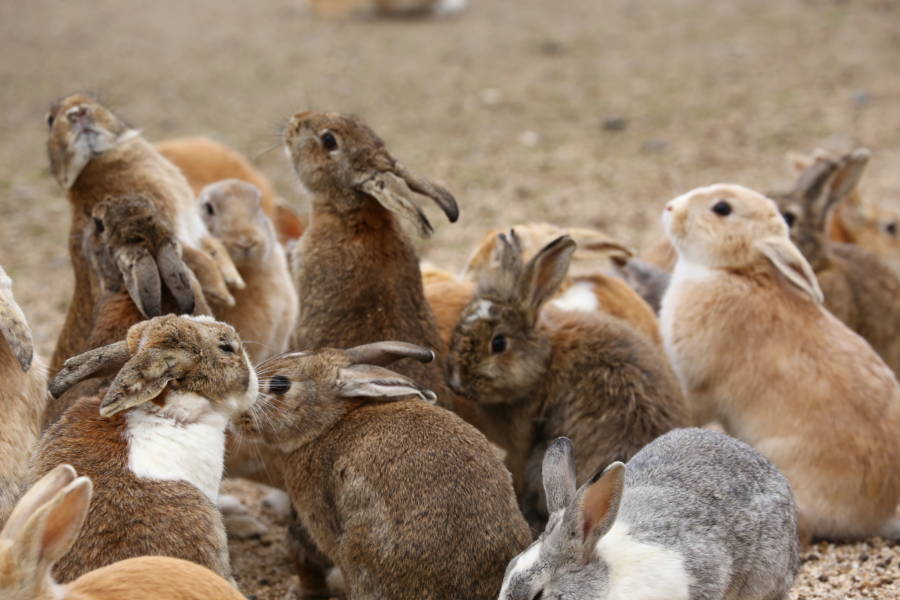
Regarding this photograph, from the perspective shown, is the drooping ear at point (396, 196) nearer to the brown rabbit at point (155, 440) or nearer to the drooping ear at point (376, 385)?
the drooping ear at point (376, 385)

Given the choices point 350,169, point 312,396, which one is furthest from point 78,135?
point 312,396

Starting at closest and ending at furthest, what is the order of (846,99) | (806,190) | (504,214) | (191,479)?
(191,479), (806,190), (504,214), (846,99)

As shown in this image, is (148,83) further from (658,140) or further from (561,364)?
(561,364)

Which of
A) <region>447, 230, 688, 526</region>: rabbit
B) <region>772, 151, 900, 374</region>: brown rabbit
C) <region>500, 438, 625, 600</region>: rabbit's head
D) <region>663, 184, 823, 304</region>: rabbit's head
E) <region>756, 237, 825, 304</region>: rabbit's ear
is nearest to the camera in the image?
<region>500, 438, 625, 600</region>: rabbit's head

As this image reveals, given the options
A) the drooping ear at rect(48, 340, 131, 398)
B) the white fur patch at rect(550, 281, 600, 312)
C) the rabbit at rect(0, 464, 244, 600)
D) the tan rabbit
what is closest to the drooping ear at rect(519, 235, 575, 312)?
the white fur patch at rect(550, 281, 600, 312)

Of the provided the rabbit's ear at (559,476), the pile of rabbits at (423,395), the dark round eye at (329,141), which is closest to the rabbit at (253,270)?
the pile of rabbits at (423,395)

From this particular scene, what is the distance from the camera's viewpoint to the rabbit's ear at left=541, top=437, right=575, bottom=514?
13.0 feet

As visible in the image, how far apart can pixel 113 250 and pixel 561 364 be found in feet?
6.84

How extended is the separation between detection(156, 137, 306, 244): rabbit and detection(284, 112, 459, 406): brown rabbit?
7.73 ft

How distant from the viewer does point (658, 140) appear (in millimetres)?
11734

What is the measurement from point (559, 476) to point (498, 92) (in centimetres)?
1015

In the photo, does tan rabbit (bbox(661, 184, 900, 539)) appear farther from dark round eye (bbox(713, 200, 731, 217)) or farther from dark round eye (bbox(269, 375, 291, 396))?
dark round eye (bbox(269, 375, 291, 396))

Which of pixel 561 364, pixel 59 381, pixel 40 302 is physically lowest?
pixel 40 302

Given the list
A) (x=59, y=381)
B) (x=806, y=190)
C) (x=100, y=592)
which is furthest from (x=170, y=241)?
(x=806, y=190)
